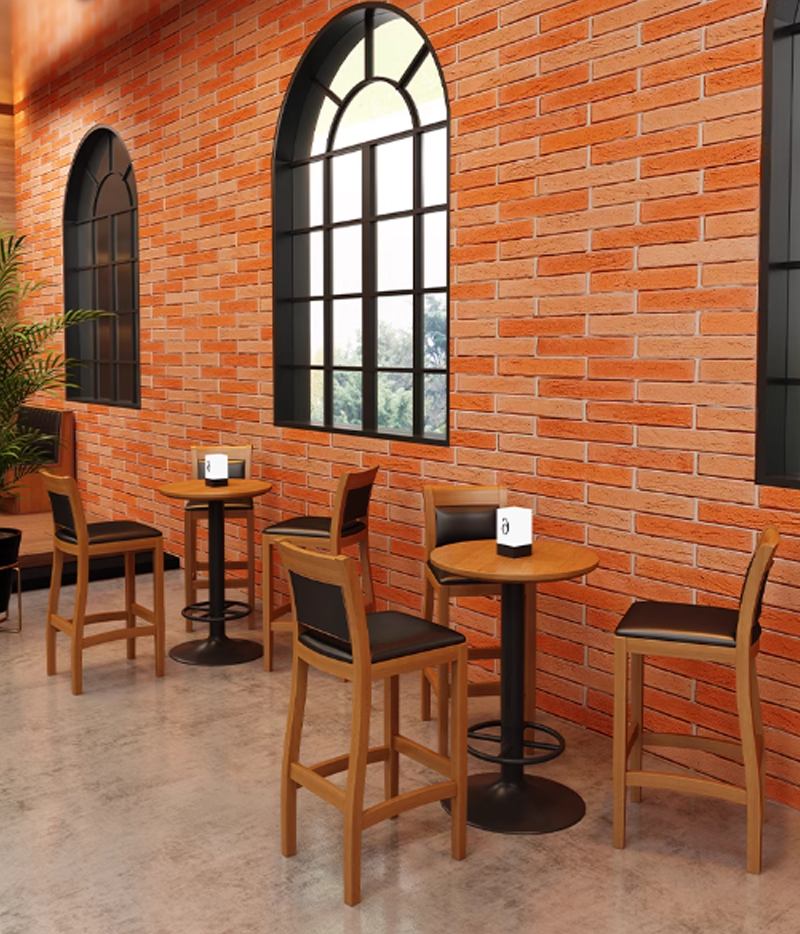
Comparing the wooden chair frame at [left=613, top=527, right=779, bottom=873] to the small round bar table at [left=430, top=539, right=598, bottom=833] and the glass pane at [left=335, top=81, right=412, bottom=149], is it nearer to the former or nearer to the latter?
the small round bar table at [left=430, top=539, right=598, bottom=833]

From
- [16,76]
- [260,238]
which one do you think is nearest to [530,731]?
[260,238]

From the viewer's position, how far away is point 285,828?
297 cm

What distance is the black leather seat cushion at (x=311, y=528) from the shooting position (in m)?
4.62

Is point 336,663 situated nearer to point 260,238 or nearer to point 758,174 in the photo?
point 758,174

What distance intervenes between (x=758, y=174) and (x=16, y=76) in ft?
25.3

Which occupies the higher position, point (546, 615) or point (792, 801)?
point (546, 615)

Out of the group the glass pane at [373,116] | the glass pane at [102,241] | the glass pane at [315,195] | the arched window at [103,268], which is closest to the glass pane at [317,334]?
the glass pane at [315,195]

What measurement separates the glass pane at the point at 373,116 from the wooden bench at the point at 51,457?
3720mm

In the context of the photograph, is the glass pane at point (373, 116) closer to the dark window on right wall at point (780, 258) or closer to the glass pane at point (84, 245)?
the dark window on right wall at point (780, 258)

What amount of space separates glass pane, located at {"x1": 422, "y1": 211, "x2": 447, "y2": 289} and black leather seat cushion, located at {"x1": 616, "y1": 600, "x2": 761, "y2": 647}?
2.18m

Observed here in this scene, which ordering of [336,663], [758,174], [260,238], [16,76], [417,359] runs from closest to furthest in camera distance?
[336,663]
[758,174]
[417,359]
[260,238]
[16,76]

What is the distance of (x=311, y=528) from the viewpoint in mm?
4750

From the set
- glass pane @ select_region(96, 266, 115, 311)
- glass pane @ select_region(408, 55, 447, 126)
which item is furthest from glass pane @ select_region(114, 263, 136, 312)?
glass pane @ select_region(408, 55, 447, 126)

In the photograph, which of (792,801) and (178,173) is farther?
(178,173)
